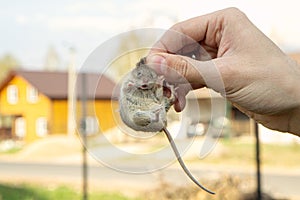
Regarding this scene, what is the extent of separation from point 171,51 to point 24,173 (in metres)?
10.7

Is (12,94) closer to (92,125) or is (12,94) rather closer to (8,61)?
(8,61)

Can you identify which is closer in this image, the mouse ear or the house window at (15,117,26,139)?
the mouse ear

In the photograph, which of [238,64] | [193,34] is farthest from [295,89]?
[193,34]

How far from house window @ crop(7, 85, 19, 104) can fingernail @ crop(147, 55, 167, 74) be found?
2319cm

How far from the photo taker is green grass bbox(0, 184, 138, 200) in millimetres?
7270

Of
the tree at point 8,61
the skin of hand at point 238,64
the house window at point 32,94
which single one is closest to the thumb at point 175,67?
the skin of hand at point 238,64

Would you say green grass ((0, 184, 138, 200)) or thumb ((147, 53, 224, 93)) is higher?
thumb ((147, 53, 224, 93))

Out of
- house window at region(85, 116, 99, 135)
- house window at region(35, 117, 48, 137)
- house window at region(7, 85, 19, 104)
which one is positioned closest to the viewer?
house window at region(85, 116, 99, 135)

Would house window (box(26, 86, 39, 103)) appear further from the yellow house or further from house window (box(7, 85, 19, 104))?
house window (box(7, 85, 19, 104))

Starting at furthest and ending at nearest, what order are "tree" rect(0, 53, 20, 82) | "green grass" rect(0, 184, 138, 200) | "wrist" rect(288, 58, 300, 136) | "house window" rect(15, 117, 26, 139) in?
"tree" rect(0, 53, 20, 82) < "house window" rect(15, 117, 26, 139) < "green grass" rect(0, 184, 138, 200) < "wrist" rect(288, 58, 300, 136)

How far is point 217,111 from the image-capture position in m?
1.61

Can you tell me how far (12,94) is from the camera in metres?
24.1

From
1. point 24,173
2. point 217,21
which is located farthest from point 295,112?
point 24,173

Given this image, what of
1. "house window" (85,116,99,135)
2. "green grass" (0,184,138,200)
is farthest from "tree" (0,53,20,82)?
"house window" (85,116,99,135)
